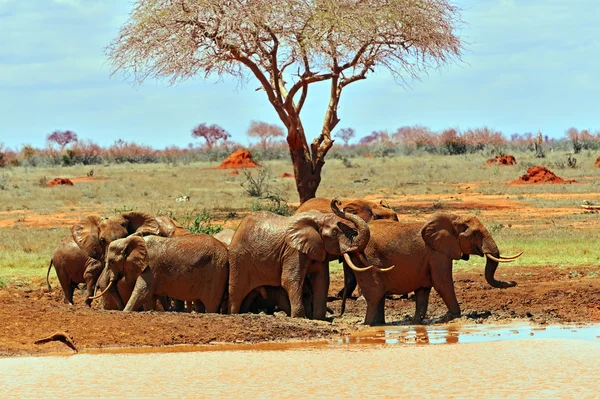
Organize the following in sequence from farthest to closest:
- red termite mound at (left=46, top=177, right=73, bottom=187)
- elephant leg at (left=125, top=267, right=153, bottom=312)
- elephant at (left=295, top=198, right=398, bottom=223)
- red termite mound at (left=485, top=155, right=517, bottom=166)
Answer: red termite mound at (left=485, top=155, right=517, bottom=166)
red termite mound at (left=46, top=177, right=73, bottom=187)
elephant at (left=295, top=198, right=398, bottom=223)
elephant leg at (left=125, top=267, right=153, bottom=312)

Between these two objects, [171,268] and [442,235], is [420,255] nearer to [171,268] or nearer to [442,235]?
[442,235]

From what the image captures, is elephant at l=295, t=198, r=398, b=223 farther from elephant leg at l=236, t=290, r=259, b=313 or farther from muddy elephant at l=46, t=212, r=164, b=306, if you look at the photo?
muddy elephant at l=46, t=212, r=164, b=306

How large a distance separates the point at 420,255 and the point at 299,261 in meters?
1.52

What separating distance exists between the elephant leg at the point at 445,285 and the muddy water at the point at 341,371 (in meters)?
1.50

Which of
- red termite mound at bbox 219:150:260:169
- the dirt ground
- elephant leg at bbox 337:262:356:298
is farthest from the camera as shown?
red termite mound at bbox 219:150:260:169

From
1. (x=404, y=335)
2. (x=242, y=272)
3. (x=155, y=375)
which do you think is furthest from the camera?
(x=242, y=272)

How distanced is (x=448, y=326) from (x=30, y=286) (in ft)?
25.9

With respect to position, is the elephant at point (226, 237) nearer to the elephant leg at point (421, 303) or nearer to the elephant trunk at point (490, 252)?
the elephant leg at point (421, 303)

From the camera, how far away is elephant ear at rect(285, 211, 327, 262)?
13.9 m

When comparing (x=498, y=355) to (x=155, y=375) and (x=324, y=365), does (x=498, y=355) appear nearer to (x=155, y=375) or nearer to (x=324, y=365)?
(x=324, y=365)

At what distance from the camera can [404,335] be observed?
13086 mm

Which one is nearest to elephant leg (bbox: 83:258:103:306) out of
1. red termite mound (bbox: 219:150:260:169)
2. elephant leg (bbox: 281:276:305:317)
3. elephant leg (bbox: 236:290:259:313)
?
elephant leg (bbox: 236:290:259:313)

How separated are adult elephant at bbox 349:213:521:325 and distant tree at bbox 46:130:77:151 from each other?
372 ft

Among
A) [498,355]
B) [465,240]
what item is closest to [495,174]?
[465,240]
